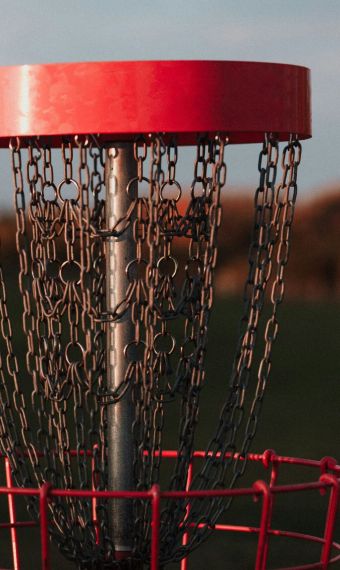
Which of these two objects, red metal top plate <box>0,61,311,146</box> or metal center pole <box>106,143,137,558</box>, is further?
metal center pole <box>106,143,137,558</box>

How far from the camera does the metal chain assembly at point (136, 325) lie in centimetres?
156

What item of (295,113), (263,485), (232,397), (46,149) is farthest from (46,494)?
(295,113)

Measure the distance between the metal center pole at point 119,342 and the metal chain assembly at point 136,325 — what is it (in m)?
0.01

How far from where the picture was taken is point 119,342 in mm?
1676

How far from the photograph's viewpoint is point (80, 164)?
4.94 ft

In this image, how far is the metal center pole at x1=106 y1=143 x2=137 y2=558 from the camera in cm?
164

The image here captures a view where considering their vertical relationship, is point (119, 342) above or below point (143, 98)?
below

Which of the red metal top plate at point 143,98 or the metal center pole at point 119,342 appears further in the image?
the metal center pole at point 119,342

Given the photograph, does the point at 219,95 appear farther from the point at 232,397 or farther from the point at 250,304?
the point at 232,397

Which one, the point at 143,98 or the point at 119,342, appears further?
the point at 119,342

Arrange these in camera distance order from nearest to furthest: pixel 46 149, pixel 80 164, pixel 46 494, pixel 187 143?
pixel 46 494 < pixel 80 164 < pixel 46 149 < pixel 187 143

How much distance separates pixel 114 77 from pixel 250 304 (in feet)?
1.40

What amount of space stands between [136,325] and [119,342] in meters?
0.12

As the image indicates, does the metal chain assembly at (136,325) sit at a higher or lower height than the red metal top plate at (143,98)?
lower
